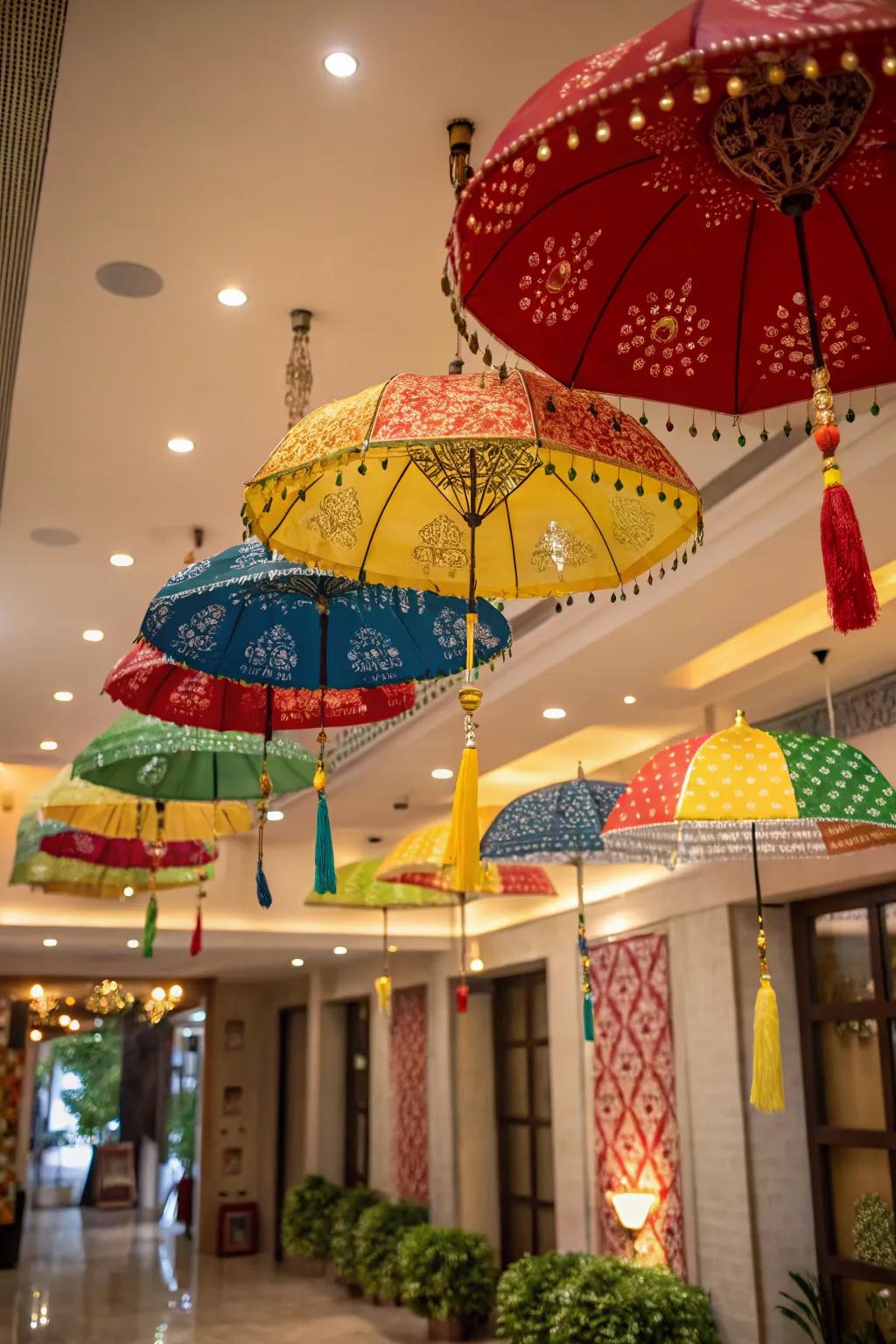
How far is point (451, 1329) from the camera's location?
10.1 metres

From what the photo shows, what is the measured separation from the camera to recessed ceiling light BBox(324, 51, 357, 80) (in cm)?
283

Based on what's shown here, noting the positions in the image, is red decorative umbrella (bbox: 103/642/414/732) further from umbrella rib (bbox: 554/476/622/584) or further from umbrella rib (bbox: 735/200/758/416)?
umbrella rib (bbox: 735/200/758/416)

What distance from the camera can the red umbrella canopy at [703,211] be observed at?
1375mm

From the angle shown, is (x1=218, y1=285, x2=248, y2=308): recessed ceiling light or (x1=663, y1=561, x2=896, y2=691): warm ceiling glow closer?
(x1=218, y1=285, x2=248, y2=308): recessed ceiling light

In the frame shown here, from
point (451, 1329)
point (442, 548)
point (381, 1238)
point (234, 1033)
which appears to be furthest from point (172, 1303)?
point (442, 548)

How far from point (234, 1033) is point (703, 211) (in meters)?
15.5

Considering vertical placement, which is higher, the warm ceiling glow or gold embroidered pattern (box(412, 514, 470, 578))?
the warm ceiling glow

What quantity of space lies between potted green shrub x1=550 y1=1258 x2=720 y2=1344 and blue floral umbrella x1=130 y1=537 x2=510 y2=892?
5344 millimetres

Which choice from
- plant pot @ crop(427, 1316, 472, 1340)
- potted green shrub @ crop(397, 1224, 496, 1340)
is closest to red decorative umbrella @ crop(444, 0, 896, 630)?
potted green shrub @ crop(397, 1224, 496, 1340)

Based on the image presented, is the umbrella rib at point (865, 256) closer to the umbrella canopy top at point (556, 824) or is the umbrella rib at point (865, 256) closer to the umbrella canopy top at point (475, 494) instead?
the umbrella canopy top at point (475, 494)

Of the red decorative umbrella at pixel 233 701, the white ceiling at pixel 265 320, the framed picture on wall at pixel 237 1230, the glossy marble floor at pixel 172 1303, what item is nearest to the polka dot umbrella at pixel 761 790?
the white ceiling at pixel 265 320

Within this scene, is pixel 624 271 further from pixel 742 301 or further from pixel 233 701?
pixel 233 701

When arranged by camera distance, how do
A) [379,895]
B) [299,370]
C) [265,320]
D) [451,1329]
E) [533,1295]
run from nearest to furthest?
[265,320] → [299,370] → [533,1295] → [379,895] → [451,1329]

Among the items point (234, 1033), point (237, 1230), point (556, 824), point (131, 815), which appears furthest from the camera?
point (234, 1033)
